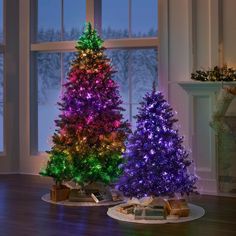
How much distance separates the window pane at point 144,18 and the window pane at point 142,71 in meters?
0.21

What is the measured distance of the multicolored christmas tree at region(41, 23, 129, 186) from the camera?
478 cm

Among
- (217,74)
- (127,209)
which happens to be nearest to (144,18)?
(217,74)

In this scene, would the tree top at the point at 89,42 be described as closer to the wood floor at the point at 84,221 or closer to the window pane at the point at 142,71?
the window pane at the point at 142,71

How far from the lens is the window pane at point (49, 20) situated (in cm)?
→ 635

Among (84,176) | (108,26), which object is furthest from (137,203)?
(108,26)

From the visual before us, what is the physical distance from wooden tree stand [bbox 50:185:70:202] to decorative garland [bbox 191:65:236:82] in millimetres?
1705

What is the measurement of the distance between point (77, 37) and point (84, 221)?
303 cm

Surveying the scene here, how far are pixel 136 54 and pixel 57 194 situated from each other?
2.10 m

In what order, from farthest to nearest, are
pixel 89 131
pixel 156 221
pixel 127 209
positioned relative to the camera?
pixel 89 131 < pixel 127 209 < pixel 156 221

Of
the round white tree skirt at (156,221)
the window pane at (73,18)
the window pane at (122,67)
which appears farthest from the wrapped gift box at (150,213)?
the window pane at (73,18)

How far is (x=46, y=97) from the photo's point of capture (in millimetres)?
6418

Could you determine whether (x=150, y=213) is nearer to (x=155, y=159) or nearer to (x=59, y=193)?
(x=155, y=159)

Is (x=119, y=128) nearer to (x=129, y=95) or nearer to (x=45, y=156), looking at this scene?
(x=129, y=95)

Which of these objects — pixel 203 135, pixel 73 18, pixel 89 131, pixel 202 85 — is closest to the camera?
pixel 89 131
